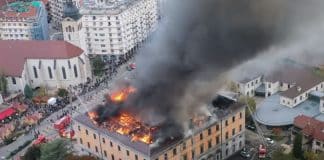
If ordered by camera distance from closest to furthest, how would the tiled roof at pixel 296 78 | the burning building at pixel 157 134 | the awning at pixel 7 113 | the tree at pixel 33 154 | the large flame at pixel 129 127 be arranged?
the burning building at pixel 157 134 → the large flame at pixel 129 127 → the tree at pixel 33 154 → the tiled roof at pixel 296 78 → the awning at pixel 7 113

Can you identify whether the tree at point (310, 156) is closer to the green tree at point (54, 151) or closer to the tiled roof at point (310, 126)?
the tiled roof at point (310, 126)

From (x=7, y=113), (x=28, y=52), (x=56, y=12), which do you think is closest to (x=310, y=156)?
(x=7, y=113)

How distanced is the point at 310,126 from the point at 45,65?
87.1 feet

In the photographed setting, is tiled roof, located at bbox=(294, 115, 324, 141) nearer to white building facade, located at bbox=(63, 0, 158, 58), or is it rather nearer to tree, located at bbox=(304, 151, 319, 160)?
tree, located at bbox=(304, 151, 319, 160)

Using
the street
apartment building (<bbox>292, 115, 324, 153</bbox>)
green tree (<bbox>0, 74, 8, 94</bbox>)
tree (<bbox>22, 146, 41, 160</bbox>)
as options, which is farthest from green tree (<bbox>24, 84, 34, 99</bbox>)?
apartment building (<bbox>292, 115, 324, 153</bbox>)

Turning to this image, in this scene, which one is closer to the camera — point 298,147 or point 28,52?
point 298,147

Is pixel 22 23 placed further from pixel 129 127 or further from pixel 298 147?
pixel 298 147

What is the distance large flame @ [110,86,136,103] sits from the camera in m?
38.9

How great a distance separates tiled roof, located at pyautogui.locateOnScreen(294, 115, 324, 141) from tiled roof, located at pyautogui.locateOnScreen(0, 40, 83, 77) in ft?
74.8

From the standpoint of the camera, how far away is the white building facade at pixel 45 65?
171 ft

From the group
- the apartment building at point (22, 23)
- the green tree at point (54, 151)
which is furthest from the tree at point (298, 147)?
the apartment building at point (22, 23)

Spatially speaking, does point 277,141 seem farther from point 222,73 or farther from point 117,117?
point 117,117

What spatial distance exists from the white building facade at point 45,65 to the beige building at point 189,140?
1292 cm

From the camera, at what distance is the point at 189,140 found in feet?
117
